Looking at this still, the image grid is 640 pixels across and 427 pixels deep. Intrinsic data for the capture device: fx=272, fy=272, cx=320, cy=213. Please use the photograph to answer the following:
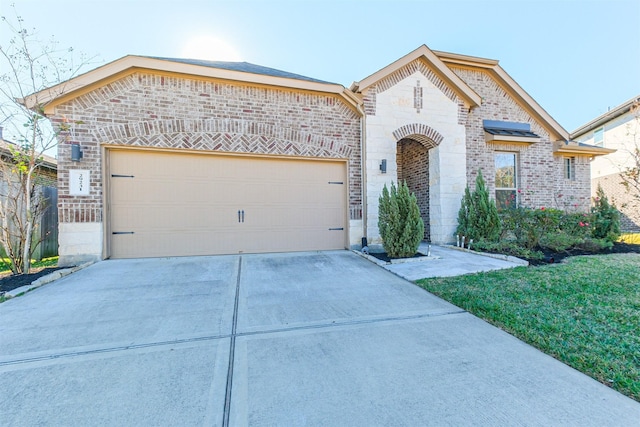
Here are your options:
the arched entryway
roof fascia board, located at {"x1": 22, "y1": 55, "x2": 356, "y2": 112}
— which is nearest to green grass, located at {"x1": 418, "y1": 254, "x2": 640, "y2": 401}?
the arched entryway

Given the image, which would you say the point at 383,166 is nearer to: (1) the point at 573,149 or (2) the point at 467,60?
(2) the point at 467,60

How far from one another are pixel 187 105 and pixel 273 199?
8.98ft

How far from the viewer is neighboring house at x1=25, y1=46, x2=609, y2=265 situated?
5488 millimetres

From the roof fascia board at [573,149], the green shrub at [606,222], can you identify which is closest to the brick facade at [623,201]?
the roof fascia board at [573,149]

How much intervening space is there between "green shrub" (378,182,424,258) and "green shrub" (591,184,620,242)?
590cm

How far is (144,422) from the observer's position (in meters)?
1.60

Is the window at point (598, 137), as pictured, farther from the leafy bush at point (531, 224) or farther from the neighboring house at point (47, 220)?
the neighboring house at point (47, 220)

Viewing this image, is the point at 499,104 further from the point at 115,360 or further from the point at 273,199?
the point at 115,360

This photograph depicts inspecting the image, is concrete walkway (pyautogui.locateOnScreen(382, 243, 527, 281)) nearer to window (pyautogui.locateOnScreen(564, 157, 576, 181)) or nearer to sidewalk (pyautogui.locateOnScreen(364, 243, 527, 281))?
sidewalk (pyautogui.locateOnScreen(364, 243, 527, 281))

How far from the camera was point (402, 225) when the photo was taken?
583 centimetres

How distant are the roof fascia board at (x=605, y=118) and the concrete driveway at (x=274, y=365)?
17.0 m

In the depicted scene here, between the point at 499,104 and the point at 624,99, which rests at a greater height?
the point at 624,99

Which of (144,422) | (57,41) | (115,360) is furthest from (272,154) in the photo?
(144,422)

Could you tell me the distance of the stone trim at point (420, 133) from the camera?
7102 millimetres
